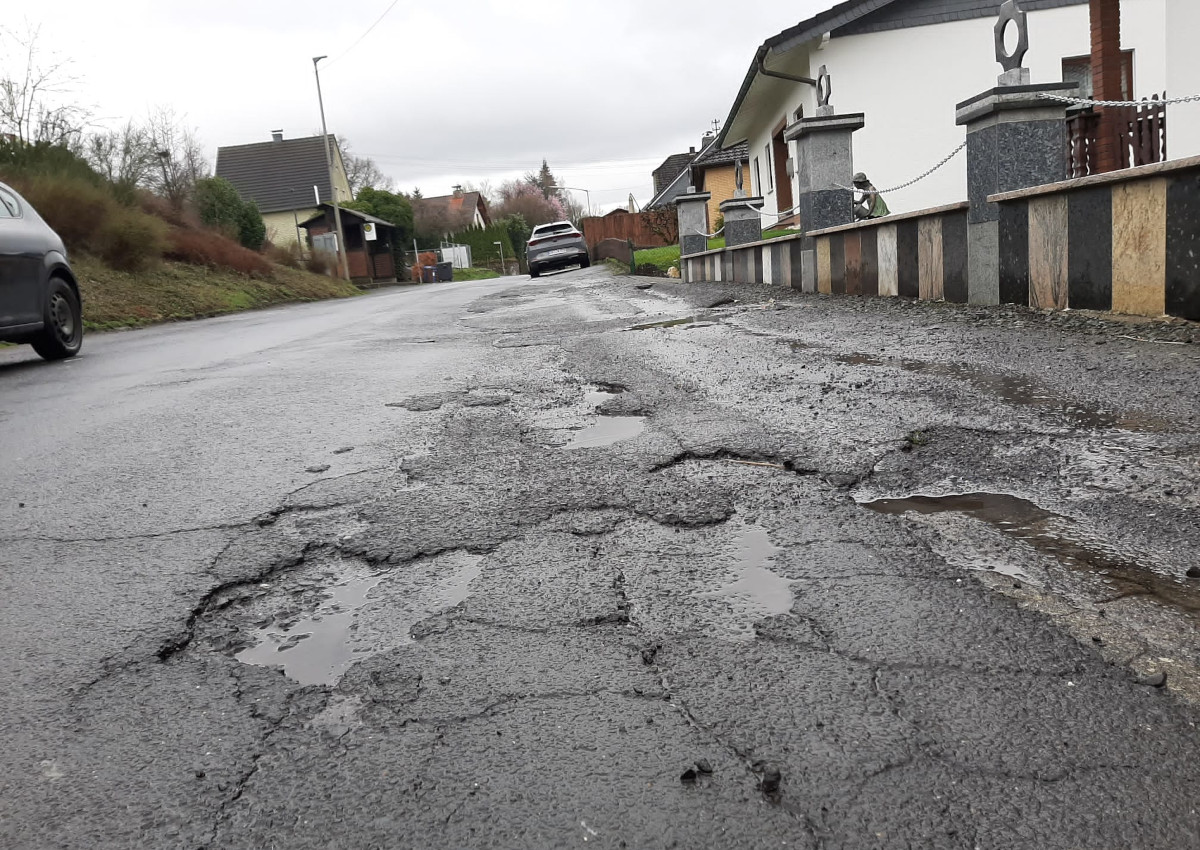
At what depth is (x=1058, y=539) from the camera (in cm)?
242

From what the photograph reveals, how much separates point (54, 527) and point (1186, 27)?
52.5 feet

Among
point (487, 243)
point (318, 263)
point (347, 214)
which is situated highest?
point (347, 214)

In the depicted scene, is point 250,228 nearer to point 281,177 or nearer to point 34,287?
point 281,177

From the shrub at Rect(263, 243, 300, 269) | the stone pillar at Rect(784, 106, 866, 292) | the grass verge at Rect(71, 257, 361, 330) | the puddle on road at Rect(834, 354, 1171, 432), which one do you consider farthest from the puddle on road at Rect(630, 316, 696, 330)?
the shrub at Rect(263, 243, 300, 269)

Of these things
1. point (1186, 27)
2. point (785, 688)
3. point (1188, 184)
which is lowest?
point (785, 688)

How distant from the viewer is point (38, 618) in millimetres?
2365

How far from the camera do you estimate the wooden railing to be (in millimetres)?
10578

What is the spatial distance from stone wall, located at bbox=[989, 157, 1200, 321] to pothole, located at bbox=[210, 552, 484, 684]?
449cm

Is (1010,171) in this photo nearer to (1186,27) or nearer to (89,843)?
(89,843)

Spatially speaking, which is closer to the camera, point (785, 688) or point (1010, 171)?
point (785, 688)

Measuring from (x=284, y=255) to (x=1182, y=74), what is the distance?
26.2m

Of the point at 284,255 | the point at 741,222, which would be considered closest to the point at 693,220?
the point at 741,222

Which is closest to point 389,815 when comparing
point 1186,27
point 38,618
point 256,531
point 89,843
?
point 89,843

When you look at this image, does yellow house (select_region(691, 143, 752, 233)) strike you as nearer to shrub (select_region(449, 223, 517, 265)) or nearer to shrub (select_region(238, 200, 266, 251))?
shrub (select_region(238, 200, 266, 251))
